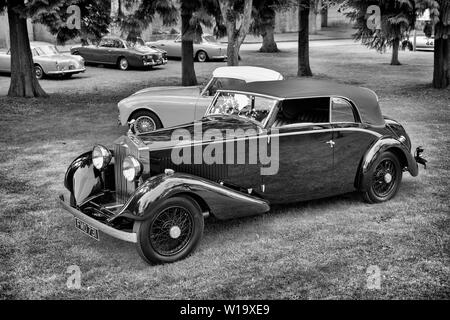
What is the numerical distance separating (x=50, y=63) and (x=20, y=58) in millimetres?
5100

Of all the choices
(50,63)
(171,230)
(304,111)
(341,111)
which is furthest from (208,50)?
(171,230)

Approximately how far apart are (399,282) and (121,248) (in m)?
2.94

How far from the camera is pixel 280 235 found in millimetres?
6086

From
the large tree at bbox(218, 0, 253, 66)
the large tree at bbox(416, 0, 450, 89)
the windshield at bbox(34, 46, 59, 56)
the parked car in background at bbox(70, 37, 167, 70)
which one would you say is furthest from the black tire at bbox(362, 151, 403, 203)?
the parked car in background at bbox(70, 37, 167, 70)

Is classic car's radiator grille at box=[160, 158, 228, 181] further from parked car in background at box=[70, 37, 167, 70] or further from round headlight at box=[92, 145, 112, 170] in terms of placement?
parked car in background at box=[70, 37, 167, 70]

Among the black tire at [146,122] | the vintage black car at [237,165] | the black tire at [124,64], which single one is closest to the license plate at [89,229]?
the vintage black car at [237,165]

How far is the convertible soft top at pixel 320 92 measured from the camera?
655cm

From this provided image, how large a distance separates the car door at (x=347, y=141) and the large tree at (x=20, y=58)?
1158cm

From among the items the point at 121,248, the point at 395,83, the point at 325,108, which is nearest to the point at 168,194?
the point at 121,248

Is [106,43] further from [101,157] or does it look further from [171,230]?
[171,230]
